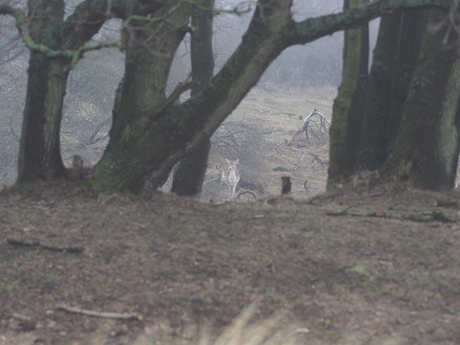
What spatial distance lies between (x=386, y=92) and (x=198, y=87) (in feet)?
11.1

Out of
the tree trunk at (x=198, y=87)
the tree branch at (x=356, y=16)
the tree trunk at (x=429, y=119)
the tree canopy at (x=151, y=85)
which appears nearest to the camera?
the tree branch at (x=356, y=16)

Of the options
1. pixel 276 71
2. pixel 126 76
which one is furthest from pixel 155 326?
pixel 276 71

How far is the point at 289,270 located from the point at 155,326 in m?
1.51

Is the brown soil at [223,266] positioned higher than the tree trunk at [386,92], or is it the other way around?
the tree trunk at [386,92]

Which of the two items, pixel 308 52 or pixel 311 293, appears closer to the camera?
pixel 311 293

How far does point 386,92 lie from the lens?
9570 mm

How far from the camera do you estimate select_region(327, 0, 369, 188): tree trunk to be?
32.8 feet

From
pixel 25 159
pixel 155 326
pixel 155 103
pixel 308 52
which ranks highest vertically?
pixel 308 52

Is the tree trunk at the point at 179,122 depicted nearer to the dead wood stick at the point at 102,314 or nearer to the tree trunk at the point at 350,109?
the tree trunk at the point at 350,109

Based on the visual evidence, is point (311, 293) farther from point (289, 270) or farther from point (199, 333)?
point (199, 333)

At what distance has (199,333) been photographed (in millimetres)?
5094

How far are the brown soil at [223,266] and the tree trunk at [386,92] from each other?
1.03 meters

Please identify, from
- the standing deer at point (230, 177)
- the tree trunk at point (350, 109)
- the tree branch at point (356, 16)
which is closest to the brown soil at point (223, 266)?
the tree trunk at point (350, 109)

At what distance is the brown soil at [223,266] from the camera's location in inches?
211
